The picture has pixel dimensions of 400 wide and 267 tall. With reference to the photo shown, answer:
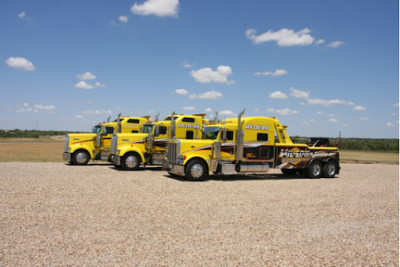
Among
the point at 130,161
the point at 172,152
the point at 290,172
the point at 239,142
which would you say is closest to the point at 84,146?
the point at 130,161

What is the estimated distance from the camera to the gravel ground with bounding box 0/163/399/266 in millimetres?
5621

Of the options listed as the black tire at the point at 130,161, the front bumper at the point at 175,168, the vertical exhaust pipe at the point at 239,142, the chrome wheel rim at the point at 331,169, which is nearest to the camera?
the front bumper at the point at 175,168

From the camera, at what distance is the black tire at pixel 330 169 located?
17641 millimetres

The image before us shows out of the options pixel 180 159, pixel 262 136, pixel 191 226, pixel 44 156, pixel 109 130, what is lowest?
pixel 191 226

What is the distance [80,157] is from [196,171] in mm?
9480

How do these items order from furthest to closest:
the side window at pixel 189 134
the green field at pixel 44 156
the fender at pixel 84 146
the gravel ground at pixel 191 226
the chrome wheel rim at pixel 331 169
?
1. the green field at pixel 44 156
2. the fender at pixel 84 146
3. the side window at pixel 189 134
4. the chrome wheel rim at pixel 331 169
5. the gravel ground at pixel 191 226

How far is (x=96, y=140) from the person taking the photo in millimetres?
21562

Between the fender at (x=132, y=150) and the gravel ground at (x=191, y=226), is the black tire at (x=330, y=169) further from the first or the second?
the fender at (x=132, y=150)

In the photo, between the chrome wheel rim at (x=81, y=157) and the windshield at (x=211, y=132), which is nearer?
the windshield at (x=211, y=132)

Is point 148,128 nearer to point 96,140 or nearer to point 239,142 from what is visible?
point 96,140

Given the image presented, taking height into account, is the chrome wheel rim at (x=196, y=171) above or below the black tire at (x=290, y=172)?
above

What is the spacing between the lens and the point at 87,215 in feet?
26.3

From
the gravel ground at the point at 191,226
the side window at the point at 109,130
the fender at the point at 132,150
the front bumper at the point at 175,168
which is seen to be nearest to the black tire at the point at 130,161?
the fender at the point at 132,150

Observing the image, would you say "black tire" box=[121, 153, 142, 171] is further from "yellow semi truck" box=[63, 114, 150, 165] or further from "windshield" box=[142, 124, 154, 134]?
"yellow semi truck" box=[63, 114, 150, 165]
